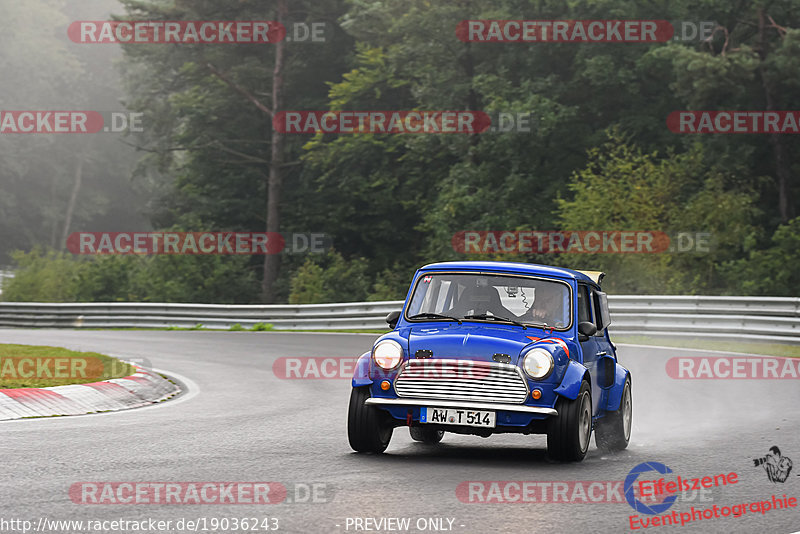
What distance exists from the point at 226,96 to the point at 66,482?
42.0m

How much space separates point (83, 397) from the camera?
41.6 ft

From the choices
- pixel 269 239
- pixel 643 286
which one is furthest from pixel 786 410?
pixel 269 239

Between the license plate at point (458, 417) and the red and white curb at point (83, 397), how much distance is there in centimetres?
472

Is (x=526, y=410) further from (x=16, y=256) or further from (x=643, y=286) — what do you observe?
(x=16, y=256)

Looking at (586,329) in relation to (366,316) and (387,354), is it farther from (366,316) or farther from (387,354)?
(366,316)

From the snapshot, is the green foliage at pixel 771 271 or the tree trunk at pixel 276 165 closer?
the green foliage at pixel 771 271

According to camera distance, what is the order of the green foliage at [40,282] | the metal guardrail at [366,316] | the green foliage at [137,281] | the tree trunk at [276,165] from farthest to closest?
the tree trunk at [276,165] → the green foliage at [40,282] → the green foliage at [137,281] → the metal guardrail at [366,316]

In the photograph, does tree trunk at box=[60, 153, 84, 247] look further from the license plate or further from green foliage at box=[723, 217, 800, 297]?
the license plate

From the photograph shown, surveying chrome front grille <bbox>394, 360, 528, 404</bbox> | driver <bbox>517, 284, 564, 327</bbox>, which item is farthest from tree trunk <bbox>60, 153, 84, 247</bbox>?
chrome front grille <bbox>394, 360, 528, 404</bbox>

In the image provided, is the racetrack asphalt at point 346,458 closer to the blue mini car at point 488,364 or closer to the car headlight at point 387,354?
the blue mini car at point 488,364

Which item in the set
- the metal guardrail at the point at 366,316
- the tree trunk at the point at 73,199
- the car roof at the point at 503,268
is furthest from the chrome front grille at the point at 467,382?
the tree trunk at the point at 73,199

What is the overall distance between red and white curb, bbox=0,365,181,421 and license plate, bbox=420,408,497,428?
15.5 ft

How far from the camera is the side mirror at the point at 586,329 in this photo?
31.7 ft

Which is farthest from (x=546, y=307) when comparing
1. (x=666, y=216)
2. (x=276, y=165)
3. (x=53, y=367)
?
(x=276, y=165)
